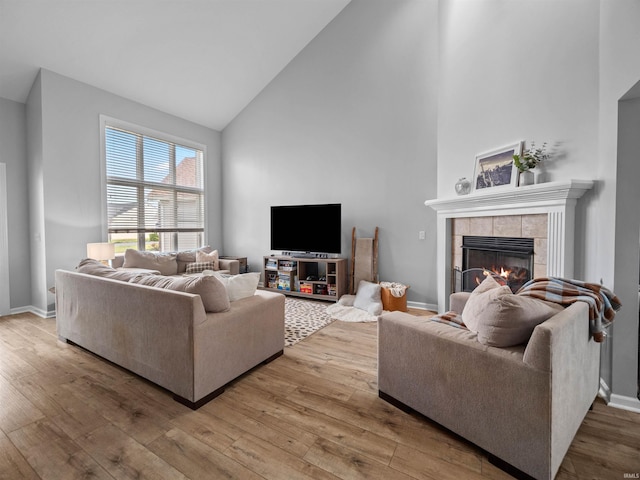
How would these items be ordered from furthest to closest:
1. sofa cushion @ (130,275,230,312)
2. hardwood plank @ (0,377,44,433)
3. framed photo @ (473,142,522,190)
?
framed photo @ (473,142,522,190)
sofa cushion @ (130,275,230,312)
hardwood plank @ (0,377,44,433)

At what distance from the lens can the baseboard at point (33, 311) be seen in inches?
152

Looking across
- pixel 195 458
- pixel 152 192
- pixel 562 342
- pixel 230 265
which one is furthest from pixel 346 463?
pixel 152 192

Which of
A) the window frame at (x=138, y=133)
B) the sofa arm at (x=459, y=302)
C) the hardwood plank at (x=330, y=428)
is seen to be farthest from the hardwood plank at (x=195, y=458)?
the window frame at (x=138, y=133)

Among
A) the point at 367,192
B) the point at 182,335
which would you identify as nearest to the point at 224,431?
the point at 182,335

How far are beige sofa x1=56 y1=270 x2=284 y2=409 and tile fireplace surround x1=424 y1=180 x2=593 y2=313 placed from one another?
2.28 meters

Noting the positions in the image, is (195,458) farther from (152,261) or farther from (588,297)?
(152,261)

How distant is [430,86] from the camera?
13.0 ft

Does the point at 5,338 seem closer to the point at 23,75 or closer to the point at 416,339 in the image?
the point at 23,75

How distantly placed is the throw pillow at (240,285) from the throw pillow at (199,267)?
2.74 metres

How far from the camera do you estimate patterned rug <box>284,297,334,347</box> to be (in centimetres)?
315

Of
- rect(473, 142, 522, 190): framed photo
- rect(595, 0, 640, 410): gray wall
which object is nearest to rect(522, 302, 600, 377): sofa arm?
rect(595, 0, 640, 410): gray wall

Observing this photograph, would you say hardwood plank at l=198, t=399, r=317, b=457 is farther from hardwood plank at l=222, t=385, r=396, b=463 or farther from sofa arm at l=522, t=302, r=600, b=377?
sofa arm at l=522, t=302, r=600, b=377

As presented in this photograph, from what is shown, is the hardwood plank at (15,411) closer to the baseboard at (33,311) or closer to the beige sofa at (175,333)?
the beige sofa at (175,333)

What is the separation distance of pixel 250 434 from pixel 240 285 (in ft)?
3.41
